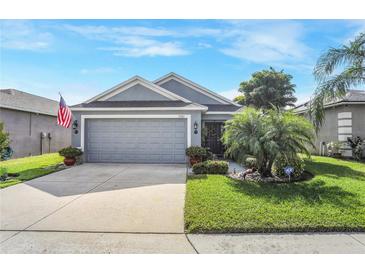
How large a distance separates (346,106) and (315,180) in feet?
27.5

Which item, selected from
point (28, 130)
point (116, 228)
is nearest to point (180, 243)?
point (116, 228)

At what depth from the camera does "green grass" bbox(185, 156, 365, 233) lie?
438 centimetres

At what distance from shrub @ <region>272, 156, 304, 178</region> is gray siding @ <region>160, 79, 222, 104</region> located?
861 cm

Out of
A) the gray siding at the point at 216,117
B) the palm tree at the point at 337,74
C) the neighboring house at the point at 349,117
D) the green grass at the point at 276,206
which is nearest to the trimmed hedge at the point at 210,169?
the green grass at the point at 276,206

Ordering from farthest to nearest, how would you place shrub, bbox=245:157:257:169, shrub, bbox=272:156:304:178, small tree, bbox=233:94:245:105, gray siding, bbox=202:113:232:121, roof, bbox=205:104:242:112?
1. small tree, bbox=233:94:245:105
2. roof, bbox=205:104:242:112
3. gray siding, bbox=202:113:232:121
4. shrub, bbox=245:157:257:169
5. shrub, bbox=272:156:304:178

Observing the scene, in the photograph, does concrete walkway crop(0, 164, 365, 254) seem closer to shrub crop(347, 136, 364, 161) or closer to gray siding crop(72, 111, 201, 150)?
gray siding crop(72, 111, 201, 150)

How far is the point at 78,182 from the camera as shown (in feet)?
26.9

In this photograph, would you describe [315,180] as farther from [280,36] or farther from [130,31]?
[130,31]

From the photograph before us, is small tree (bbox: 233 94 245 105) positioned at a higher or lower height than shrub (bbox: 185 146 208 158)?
higher

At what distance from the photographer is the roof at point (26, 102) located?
15734 mm

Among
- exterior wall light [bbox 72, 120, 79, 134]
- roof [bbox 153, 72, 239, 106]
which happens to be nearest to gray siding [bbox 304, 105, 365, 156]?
roof [bbox 153, 72, 239, 106]

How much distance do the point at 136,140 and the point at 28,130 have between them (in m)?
9.91

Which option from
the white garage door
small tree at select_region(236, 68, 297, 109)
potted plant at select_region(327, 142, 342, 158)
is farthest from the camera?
small tree at select_region(236, 68, 297, 109)

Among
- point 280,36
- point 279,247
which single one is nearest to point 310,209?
point 279,247
